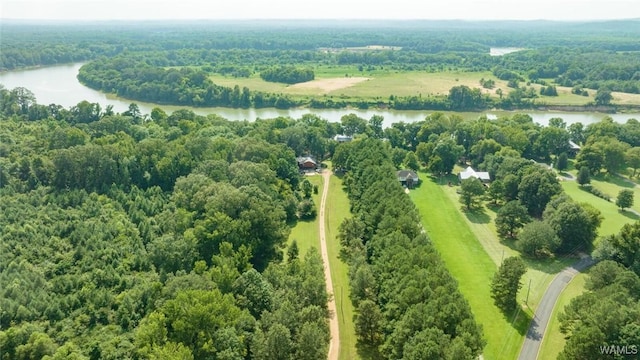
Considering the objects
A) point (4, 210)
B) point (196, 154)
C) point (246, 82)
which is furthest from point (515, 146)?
point (246, 82)

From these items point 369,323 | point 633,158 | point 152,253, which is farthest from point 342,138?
point 369,323

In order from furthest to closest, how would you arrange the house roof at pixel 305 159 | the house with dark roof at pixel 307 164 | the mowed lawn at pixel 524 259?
1. the house roof at pixel 305 159
2. the house with dark roof at pixel 307 164
3. the mowed lawn at pixel 524 259

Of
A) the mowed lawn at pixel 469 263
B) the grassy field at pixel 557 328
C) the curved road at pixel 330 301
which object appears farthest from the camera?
the mowed lawn at pixel 469 263

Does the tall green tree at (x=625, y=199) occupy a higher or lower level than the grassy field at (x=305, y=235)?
higher

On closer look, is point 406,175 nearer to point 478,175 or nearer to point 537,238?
point 478,175

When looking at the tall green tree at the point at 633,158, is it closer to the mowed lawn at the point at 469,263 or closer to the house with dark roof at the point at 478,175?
the house with dark roof at the point at 478,175

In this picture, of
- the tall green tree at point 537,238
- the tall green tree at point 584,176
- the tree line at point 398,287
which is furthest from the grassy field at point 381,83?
the tall green tree at point 537,238

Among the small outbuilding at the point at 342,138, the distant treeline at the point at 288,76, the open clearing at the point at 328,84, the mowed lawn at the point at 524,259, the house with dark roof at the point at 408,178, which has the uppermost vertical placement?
the distant treeline at the point at 288,76
